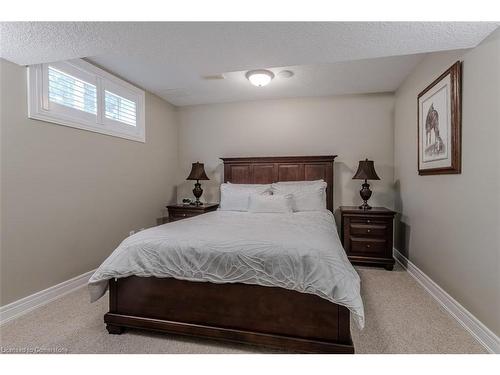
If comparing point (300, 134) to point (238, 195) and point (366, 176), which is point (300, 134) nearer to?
point (366, 176)

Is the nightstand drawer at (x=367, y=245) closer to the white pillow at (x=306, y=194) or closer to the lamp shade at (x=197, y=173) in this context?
the white pillow at (x=306, y=194)

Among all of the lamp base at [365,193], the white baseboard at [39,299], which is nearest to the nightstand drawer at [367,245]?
the lamp base at [365,193]

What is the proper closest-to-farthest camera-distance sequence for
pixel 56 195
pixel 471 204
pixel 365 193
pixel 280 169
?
pixel 471 204 < pixel 56 195 < pixel 365 193 < pixel 280 169

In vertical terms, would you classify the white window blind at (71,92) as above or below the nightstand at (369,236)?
above

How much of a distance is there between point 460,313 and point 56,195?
144 inches

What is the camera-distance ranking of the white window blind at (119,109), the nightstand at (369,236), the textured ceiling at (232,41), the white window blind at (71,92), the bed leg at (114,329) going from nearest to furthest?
the textured ceiling at (232,41) < the bed leg at (114,329) < the white window blind at (71,92) < the white window blind at (119,109) < the nightstand at (369,236)

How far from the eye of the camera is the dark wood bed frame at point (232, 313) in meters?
1.48

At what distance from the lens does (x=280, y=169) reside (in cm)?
379

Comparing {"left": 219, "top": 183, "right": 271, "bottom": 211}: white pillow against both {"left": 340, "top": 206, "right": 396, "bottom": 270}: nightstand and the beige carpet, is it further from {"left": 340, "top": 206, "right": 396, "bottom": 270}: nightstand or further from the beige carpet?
the beige carpet

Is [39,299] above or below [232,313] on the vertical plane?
below

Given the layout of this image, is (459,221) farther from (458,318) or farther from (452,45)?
(452,45)

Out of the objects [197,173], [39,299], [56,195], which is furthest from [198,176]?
[39,299]

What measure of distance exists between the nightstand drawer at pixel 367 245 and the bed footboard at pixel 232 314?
1.86 meters

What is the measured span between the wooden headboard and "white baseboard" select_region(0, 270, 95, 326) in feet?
7.64
